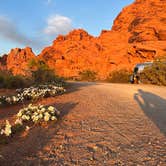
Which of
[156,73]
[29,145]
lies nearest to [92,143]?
[29,145]

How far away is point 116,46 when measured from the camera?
62.2m

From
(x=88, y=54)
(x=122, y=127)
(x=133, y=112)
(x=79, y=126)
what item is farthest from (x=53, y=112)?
(x=88, y=54)

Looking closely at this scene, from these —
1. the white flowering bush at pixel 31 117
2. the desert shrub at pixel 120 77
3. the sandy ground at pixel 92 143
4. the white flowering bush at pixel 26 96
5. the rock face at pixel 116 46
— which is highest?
the rock face at pixel 116 46

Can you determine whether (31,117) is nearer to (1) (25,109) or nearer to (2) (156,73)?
(1) (25,109)

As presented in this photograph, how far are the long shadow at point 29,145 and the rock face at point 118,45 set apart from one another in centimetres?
4648

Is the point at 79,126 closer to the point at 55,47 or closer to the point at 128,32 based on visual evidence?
the point at 128,32

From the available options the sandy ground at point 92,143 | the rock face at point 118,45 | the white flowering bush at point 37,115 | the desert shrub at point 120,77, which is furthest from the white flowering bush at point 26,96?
the rock face at point 118,45

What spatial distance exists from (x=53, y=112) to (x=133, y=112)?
2.86 meters

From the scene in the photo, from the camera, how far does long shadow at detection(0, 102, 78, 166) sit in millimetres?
3924

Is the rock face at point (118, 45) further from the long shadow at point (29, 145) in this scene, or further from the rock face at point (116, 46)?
the long shadow at point (29, 145)

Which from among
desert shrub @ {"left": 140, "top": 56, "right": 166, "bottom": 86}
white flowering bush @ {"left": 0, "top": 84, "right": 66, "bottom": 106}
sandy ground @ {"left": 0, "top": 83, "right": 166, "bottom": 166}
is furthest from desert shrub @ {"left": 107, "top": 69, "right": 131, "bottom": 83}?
sandy ground @ {"left": 0, "top": 83, "right": 166, "bottom": 166}

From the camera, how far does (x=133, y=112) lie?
812 centimetres

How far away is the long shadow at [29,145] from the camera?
392 centimetres

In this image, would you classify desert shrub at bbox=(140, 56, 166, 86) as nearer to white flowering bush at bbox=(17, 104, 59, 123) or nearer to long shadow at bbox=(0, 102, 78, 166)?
white flowering bush at bbox=(17, 104, 59, 123)
